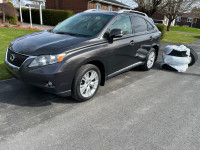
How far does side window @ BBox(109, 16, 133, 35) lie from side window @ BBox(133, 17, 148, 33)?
0.27 metres

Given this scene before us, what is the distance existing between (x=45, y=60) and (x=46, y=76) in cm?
29

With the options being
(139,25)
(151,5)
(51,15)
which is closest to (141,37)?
(139,25)

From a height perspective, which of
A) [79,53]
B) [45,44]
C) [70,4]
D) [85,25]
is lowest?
[79,53]

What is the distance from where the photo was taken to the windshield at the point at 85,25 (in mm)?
3962

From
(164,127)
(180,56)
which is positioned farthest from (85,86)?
(180,56)

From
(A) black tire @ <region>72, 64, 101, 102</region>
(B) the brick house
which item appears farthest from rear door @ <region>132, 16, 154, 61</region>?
(B) the brick house

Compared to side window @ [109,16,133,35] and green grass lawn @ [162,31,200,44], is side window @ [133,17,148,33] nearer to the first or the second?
side window @ [109,16,133,35]

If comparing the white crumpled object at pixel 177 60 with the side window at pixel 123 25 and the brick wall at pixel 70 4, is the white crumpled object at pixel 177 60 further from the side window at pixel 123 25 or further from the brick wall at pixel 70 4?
the brick wall at pixel 70 4

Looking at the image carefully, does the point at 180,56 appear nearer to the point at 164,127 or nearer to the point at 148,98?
the point at 148,98

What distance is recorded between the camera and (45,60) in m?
3.07

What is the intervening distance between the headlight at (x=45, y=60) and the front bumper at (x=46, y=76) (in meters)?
0.06

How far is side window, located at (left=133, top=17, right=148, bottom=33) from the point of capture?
16.0 ft

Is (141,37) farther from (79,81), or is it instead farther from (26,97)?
(26,97)

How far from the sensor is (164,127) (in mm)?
2990
